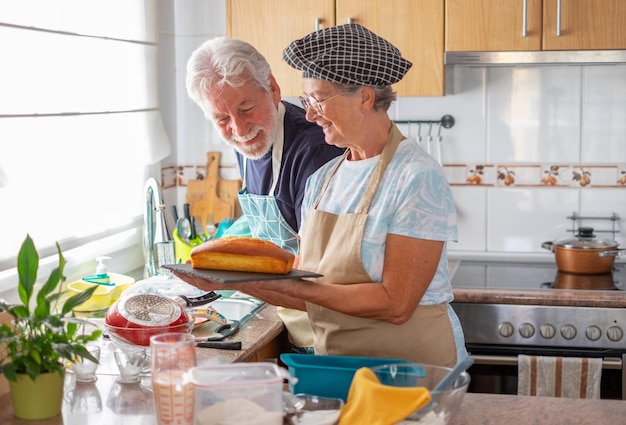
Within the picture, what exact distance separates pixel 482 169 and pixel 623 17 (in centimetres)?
77

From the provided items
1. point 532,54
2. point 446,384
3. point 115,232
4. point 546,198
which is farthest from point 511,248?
point 446,384

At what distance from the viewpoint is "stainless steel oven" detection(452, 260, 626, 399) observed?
2881mm

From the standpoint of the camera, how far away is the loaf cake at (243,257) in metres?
1.88

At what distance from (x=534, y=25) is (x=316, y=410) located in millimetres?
1962

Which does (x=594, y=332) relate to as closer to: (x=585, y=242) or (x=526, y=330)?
(x=526, y=330)

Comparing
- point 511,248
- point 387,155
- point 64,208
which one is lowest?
point 511,248

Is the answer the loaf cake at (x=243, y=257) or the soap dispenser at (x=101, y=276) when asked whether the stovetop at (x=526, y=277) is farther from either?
the loaf cake at (x=243, y=257)

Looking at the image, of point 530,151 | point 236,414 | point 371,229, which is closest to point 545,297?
point 530,151

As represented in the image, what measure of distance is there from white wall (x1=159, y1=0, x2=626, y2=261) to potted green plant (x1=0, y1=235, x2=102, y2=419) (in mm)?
1947

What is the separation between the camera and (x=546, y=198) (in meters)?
3.53

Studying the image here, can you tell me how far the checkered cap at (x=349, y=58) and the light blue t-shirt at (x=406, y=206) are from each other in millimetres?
166

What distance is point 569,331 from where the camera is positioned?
2.90m

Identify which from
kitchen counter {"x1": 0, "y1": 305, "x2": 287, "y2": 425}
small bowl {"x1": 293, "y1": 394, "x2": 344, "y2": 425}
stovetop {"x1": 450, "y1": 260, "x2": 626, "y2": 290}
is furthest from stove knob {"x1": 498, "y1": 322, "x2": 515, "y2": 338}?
small bowl {"x1": 293, "y1": 394, "x2": 344, "y2": 425}

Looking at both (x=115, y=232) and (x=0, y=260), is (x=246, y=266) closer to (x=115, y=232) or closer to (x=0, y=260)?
(x=0, y=260)
